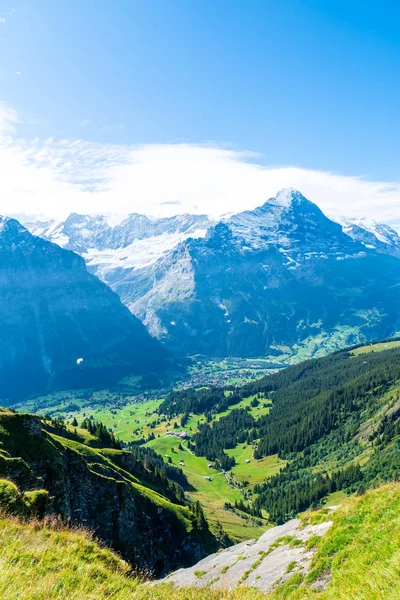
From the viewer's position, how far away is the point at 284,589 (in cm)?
2109

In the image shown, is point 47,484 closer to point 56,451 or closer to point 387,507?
point 56,451

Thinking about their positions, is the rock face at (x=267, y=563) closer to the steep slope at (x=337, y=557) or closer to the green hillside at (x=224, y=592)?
the steep slope at (x=337, y=557)

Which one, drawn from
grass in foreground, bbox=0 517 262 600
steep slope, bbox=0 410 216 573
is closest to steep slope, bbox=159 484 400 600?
grass in foreground, bbox=0 517 262 600

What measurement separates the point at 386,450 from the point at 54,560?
18138 centimetres

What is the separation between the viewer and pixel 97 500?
55.9 m

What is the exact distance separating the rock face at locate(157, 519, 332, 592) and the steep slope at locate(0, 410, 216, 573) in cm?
891

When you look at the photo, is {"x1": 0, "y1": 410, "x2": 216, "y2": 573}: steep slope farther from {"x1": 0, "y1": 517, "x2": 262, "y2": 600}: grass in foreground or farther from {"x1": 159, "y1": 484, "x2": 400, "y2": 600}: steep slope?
{"x1": 159, "y1": 484, "x2": 400, "y2": 600}: steep slope

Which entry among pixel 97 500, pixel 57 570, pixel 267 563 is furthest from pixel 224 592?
pixel 97 500

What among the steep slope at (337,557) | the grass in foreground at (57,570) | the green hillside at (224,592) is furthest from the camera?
the steep slope at (337,557)

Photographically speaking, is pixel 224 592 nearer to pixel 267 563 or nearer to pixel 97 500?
pixel 267 563

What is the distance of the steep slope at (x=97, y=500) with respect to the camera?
43.7m

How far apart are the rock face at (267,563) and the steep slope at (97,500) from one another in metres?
8.91

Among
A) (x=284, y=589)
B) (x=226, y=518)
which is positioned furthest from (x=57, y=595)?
(x=226, y=518)

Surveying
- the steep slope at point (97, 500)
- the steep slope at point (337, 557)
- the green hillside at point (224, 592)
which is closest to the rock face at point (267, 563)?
the steep slope at point (337, 557)
